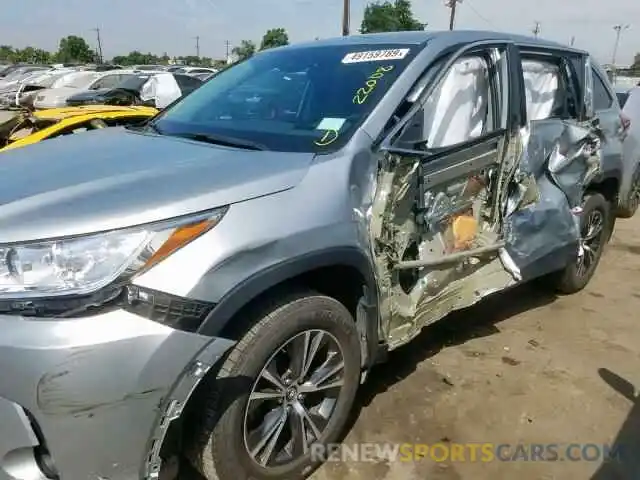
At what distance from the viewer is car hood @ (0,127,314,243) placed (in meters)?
1.81

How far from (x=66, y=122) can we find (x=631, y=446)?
206 inches

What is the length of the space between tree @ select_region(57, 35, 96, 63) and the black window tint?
70.7 m

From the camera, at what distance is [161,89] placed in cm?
1127

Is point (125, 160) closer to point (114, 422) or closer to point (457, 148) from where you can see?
point (114, 422)

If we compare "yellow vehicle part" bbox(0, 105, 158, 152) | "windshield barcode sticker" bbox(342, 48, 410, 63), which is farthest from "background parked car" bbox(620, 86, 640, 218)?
"yellow vehicle part" bbox(0, 105, 158, 152)

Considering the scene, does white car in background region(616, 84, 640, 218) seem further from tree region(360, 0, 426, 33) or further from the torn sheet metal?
tree region(360, 0, 426, 33)

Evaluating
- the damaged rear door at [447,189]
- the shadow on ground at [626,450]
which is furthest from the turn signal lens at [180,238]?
the shadow on ground at [626,450]

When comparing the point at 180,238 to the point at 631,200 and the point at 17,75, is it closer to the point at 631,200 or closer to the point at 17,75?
the point at 631,200

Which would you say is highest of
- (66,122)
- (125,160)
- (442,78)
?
(442,78)

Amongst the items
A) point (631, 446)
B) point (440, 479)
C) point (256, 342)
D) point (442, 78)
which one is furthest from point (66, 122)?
point (631, 446)

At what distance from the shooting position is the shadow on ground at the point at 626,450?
2.59 metres

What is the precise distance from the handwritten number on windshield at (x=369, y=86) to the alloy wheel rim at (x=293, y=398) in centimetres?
109

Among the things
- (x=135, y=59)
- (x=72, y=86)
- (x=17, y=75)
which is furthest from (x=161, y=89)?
(x=135, y=59)

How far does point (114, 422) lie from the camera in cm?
178
